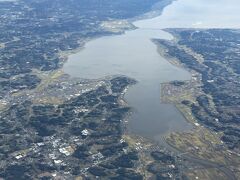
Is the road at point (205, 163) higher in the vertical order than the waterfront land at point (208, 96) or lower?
lower

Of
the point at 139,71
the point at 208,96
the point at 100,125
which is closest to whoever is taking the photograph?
the point at 100,125

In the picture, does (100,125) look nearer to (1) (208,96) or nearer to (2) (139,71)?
(1) (208,96)

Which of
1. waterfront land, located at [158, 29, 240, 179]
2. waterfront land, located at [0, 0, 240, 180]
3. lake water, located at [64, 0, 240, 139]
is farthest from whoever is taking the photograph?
lake water, located at [64, 0, 240, 139]

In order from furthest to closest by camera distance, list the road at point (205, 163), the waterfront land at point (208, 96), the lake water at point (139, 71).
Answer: the lake water at point (139, 71)
the waterfront land at point (208, 96)
the road at point (205, 163)

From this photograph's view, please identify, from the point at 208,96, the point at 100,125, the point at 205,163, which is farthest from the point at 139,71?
the point at 205,163

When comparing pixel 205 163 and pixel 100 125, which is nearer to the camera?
pixel 205 163

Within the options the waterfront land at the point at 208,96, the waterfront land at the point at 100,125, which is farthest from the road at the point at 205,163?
the waterfront land at the point at 208,96

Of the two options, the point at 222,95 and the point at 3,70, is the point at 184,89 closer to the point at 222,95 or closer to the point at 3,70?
the point at 222,95

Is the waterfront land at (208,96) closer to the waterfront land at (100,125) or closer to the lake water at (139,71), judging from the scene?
the waterfront land at (100,125)

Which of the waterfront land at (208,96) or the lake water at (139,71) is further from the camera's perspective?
the lake water at (139,71)

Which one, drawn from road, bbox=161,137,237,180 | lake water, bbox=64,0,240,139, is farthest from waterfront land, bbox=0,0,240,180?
lake water, bbox=64,0,240,139

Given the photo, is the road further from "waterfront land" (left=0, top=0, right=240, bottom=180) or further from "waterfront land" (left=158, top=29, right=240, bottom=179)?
"waterfront land" (left=158, top=29, right=240, bottom=179)

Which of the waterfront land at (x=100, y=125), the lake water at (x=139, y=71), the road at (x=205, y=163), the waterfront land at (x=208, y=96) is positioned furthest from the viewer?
the lake water at (x=139, y=71)
